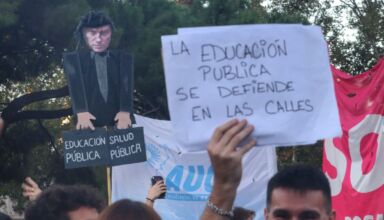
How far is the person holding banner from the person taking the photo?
2.52 metres

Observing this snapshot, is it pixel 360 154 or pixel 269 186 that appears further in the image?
pixel 360 154

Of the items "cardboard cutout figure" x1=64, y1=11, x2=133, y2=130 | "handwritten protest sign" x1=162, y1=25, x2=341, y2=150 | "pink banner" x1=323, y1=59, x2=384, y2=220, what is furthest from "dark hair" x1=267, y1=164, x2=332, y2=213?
"cardboard cutout figure" x1=64, y1=11, x2=133, y2=130

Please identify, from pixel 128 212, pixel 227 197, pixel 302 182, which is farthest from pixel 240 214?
pixel 227 197

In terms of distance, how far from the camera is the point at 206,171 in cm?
778

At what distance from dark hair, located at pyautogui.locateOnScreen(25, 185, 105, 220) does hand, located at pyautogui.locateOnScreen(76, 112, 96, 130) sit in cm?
395

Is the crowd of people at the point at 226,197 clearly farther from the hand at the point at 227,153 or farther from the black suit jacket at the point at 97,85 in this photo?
the black suit jacket at the point at 97,85

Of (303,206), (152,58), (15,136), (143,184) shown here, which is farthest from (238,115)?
(15,136)

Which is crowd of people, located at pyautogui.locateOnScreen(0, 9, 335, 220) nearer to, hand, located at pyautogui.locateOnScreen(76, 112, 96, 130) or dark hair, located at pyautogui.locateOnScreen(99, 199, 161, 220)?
dark hair, located at pyautogui.locateOnScreen(99, 199, 161, 220)

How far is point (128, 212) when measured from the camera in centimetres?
285

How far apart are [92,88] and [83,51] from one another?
350 mm

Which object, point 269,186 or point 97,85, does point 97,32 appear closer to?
point 97,85

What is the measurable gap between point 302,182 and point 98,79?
5070 mm

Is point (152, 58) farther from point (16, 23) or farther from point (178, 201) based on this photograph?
point (178, 201)

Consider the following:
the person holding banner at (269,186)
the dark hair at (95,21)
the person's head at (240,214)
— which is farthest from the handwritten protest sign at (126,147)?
the person holding banner at (269,186)
